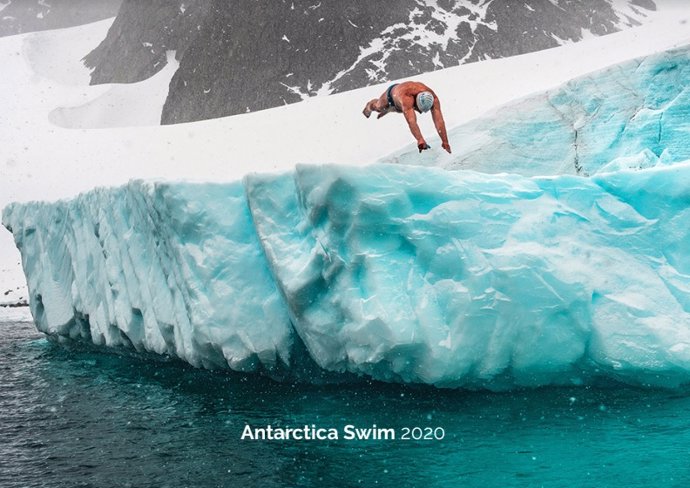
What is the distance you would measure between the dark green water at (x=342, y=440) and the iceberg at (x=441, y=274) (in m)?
0.19

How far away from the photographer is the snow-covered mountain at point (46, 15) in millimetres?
62797

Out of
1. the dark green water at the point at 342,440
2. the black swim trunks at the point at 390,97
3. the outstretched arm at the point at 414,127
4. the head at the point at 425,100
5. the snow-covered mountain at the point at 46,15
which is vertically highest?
the snow-covered mountain at the point at 46,15

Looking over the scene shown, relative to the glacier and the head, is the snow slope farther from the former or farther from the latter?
the glacier

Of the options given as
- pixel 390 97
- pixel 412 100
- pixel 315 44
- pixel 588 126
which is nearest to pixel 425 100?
pixel 412 100

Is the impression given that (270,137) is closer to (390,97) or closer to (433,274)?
(390,97)

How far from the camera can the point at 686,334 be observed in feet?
12.8

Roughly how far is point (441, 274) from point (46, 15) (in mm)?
73353

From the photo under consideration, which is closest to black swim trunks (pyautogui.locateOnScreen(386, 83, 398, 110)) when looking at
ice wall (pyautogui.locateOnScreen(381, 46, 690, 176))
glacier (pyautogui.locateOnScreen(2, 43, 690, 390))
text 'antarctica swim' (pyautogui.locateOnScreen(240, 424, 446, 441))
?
glacier (pyautogui.locateOnScreen(2, 43, 690, 390))

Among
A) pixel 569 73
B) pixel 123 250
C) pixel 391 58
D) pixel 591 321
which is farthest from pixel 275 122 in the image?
pixel 391 58

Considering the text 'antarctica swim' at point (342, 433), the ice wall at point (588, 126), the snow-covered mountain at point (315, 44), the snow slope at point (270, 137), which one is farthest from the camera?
the snow-covered mountain at point (315, 44)

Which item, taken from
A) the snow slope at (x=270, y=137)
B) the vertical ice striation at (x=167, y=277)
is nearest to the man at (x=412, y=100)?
the vertical ice striation at (x=167, y=277)

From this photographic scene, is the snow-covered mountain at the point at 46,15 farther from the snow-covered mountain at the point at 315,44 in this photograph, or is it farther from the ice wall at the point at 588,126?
the ice wall at the point at 588,126

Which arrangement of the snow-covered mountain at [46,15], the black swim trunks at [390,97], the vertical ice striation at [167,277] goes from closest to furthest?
1. the vertical ice striation at [167,277]
2. the black swim trunks at [390,97]
3. the snow-covered mountain at [46,15]

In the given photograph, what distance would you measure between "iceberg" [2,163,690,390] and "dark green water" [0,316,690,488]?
0.64 feet
